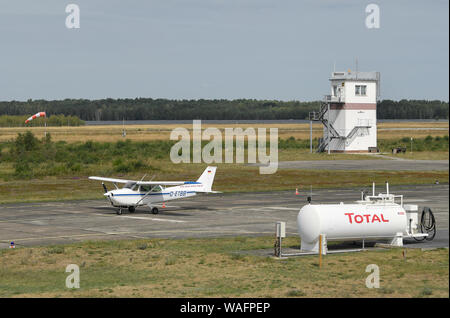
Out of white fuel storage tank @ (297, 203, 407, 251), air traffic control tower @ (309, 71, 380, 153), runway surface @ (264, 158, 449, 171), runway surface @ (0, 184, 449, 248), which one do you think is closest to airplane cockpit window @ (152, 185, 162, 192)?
runway surface @ (0, 184, 449, 248)

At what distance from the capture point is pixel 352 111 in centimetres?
11031

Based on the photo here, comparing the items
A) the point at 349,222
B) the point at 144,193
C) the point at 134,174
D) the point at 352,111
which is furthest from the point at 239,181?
the point at 349,222

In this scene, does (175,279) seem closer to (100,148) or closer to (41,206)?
(41,206)

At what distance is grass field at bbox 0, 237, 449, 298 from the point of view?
24.5 meters

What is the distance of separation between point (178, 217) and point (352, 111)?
6697 cm

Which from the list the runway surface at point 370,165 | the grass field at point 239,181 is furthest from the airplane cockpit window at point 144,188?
the runway surface at point 370,165

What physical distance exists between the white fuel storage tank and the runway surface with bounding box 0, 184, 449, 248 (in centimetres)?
280

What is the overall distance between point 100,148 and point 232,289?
104m

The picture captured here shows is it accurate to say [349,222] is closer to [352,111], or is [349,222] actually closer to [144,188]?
[144,188]

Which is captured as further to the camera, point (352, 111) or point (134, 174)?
point (352, 111)

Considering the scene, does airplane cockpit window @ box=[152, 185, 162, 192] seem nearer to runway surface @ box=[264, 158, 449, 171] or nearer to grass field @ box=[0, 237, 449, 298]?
grass field @ box=[0, 237, 449, 298]

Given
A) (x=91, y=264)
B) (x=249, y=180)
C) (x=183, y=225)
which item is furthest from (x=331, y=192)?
(x=91, y=264)

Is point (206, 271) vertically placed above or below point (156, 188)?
below
